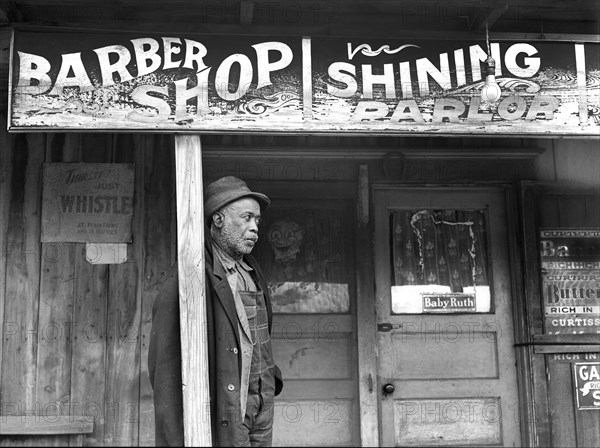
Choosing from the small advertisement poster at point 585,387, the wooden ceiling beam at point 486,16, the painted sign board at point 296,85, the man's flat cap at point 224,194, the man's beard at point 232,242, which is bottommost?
the small advertisement poster at point 585,387

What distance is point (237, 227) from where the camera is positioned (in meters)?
4.45

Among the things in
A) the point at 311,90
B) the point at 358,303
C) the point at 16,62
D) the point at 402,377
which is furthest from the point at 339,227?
the point at 16,62

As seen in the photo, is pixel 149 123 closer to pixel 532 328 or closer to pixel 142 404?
pixel 142 404

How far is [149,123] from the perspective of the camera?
4.54 m

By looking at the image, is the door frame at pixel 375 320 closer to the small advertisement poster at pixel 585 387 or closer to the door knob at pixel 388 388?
the door knob at pixel 388 388

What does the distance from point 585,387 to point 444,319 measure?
111 cm

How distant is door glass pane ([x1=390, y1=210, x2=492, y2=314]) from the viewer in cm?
591

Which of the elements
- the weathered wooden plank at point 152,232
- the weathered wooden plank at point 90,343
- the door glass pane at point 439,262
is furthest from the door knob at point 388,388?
the weathered wooden plank at point 90,343

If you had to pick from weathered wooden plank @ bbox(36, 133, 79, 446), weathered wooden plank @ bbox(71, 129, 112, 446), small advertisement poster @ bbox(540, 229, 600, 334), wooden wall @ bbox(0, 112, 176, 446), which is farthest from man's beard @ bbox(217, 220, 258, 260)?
small advertisement poster @ bbox(540, 229, 600, 334)

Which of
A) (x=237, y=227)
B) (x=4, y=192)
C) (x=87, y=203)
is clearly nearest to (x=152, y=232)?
(x=87, y=203)

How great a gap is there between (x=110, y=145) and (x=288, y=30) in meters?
1.75

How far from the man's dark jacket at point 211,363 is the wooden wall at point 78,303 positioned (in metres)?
1.31

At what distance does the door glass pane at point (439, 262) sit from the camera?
5914 mm

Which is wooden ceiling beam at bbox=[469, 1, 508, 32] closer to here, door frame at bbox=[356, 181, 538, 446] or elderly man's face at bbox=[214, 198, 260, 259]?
door frame at bbox=[356, 181, 538, 446]
